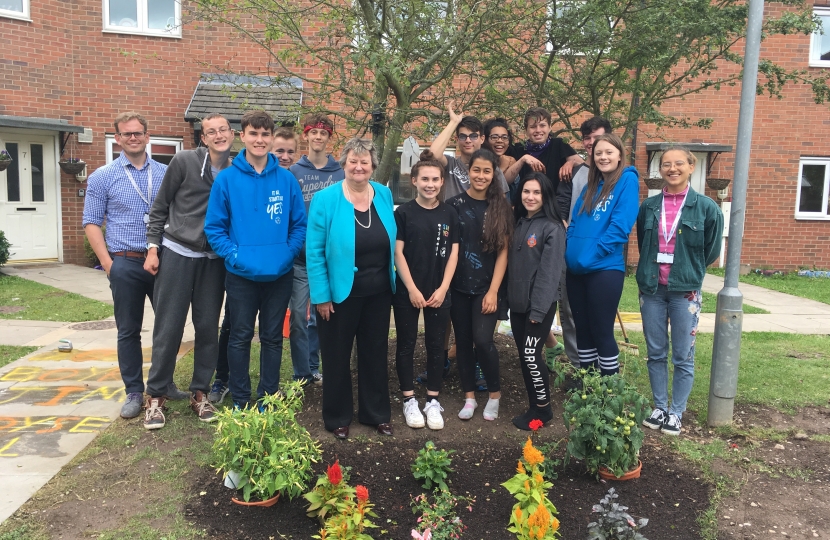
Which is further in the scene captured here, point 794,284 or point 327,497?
point 794,284

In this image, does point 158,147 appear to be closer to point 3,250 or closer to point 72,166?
point 72,166

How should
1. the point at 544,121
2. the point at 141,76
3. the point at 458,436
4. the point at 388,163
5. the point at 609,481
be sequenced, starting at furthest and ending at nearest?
1. the point at 141,76
2. the point at 388,163
3. the point at 544,121
4. the point at 458,436
5. the point at 609,481

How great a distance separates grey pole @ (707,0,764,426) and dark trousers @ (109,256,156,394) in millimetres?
4003

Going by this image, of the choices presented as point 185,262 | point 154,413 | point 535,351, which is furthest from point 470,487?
point 185,262

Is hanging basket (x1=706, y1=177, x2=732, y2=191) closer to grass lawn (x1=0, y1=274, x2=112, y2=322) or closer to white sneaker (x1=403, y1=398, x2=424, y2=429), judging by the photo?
white sneaker (x1=403, y1=398, x2=424, y2=429)

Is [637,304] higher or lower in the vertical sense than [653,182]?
lower

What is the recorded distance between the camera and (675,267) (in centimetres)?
432

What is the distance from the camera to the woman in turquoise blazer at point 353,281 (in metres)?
4.05

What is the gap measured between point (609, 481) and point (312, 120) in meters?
3.23

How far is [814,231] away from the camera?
13891 mm

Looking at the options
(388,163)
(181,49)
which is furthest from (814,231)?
(181,49)

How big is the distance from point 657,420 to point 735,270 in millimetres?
1170

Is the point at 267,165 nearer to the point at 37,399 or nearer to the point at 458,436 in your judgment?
the point at 458,436

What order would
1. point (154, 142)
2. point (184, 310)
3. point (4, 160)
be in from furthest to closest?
point (154, 142)
point (4, 160)
point (184, 310)
